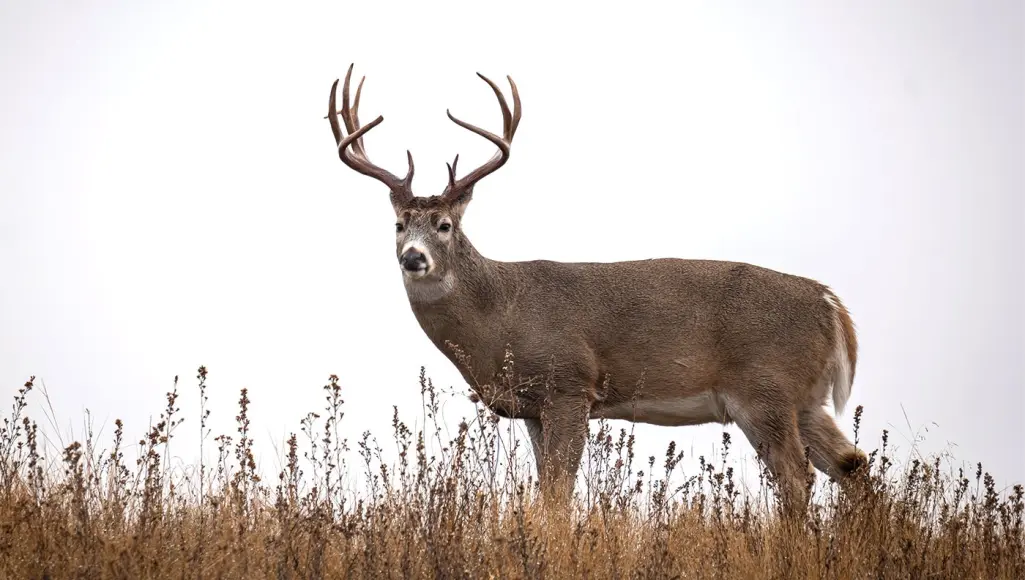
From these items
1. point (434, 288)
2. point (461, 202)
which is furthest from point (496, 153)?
point (434, 288)

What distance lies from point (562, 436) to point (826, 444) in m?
2.30

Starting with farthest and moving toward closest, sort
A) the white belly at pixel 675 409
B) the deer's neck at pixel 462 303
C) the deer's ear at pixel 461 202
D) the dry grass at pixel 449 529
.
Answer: the deer's ear at pixel 461 202 < the white belly at pixel 675 409 < the deer's neck at pixel 462 303 < the dry grass at pixel 449 529

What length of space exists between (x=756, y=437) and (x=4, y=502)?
5.45 m

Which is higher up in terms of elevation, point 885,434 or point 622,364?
point 622,364

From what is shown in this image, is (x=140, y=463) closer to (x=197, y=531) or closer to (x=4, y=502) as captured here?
(x=197, y=531)

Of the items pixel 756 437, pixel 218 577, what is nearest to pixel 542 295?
pixel 756 437

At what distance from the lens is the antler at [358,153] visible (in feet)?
32.0

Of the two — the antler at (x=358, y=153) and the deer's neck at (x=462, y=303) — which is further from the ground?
the antler at (x=358, y=153)

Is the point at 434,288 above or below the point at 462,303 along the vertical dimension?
above

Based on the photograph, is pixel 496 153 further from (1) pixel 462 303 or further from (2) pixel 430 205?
(1) pixel 462 303

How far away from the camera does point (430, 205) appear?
9.58 meters

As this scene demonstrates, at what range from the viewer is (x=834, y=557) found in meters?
5.63

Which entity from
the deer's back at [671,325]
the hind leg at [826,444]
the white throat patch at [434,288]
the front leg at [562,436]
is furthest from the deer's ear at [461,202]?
the hind leg at [826,444]

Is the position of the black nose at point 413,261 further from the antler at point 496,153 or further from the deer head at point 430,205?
the antler at point 496,153
